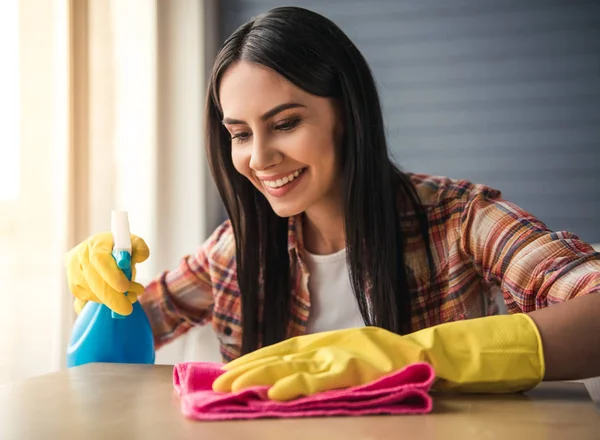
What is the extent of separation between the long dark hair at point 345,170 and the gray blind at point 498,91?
80cm

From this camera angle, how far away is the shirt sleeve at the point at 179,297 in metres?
1.55

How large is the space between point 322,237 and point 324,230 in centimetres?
3

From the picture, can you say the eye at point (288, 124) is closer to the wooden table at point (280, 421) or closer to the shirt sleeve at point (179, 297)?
the shirt sleeve at point (179, 297)

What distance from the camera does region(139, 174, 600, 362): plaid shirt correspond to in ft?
3.65

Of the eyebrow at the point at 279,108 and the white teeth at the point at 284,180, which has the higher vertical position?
the eyebrow at the point at 279,108

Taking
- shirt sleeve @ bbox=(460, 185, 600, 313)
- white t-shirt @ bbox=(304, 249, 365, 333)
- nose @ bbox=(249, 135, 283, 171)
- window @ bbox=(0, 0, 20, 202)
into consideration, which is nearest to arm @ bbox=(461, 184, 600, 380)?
shirt sleeve @ bbox=(460, 185, 600, 313)

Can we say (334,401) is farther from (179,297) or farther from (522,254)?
(179,297)

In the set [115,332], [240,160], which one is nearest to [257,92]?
[240,160]

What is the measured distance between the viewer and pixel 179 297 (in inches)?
62.3

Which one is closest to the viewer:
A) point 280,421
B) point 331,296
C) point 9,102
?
point 280,421

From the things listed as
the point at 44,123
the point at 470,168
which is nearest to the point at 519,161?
the point at 470,168

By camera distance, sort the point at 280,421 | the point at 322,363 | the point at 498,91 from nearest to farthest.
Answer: the point at 280,421
the point at 322,363
the point at 498,91

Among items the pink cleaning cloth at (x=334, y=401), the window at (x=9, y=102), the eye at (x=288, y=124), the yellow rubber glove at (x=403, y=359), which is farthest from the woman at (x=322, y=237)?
the window at (x=9, y=102)

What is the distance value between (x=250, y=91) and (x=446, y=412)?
74 centimetres
